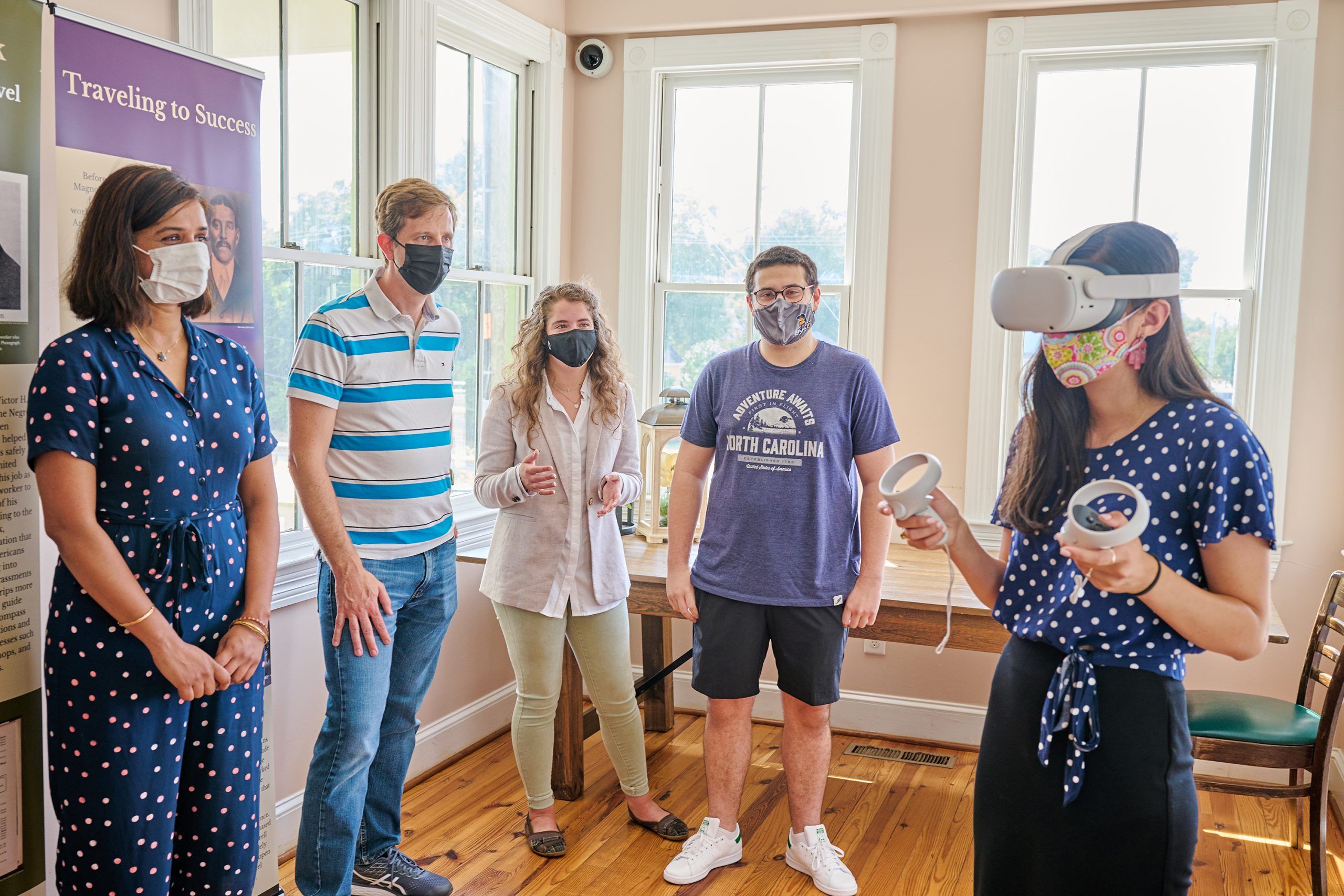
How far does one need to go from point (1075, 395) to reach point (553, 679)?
1703mm

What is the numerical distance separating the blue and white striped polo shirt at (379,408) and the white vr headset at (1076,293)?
1.35 m

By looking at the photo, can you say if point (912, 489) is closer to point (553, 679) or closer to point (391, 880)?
point (553, 679)

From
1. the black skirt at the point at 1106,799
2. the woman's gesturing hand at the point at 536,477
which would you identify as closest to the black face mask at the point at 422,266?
the woman's gesturing hand at the point at 536,477

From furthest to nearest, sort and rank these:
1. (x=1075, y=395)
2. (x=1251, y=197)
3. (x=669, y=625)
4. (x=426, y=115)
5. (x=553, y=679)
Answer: (x=669, y=625) < (x=1251, y=197) < (x=426, y=115) < (x=553, y=679) < (x=1075, y=395)

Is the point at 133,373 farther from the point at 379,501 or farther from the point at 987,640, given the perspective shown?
the point at 987,640

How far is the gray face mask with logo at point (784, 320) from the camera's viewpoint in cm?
239

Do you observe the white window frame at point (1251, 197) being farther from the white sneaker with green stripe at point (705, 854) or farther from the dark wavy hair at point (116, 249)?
the dark wavy hair at point (116, 249)

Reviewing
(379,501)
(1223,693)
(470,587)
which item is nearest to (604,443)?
(379,501)

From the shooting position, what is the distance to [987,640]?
2746 millimetres

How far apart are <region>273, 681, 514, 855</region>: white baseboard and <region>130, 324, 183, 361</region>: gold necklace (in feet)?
4.86

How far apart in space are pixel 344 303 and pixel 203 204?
418 millimetres

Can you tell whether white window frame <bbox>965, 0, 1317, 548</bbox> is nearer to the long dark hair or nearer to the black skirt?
the long dark hair

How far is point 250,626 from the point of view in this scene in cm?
178

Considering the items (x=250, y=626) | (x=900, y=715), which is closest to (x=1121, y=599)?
(x=250, y=626)
